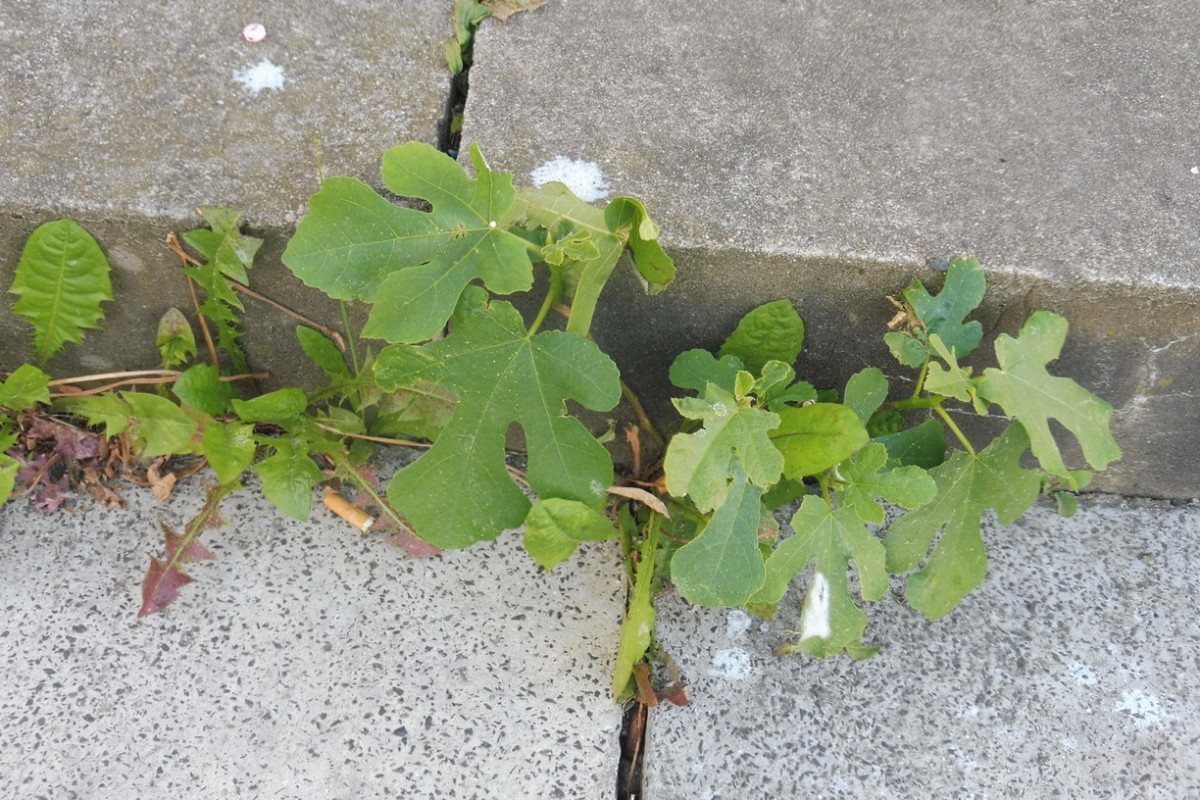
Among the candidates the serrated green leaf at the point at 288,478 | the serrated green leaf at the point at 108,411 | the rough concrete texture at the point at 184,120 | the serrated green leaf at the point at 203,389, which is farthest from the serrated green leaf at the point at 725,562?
the serrated green leaf at the point at 108,411

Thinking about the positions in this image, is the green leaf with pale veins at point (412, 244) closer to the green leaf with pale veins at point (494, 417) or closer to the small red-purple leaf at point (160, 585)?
the green leaf with pale veins at point (494, 417)

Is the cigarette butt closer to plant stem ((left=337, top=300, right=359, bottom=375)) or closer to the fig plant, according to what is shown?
the fig plant

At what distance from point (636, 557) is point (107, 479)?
1191 millimetres

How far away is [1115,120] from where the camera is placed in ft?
5.81

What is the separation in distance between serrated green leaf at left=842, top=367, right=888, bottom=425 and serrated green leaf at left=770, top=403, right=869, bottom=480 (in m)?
0.08

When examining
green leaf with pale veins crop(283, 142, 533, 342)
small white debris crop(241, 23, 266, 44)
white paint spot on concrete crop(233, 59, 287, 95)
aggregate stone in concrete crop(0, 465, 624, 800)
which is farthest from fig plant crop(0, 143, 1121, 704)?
small white debris crop(241, 23, 266, 44)

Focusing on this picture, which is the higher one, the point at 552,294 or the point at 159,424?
the point at 552,294

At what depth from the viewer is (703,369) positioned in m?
1.71

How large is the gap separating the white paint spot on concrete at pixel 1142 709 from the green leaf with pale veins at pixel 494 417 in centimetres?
119

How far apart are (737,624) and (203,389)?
1204 millimetres

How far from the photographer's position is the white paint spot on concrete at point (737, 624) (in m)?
1.87

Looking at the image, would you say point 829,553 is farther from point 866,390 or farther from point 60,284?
point 60,284

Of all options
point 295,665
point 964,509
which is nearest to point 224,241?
point 295,665

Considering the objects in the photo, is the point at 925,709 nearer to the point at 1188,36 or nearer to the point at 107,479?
the point at 1188,36
